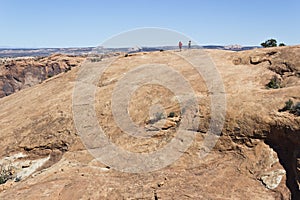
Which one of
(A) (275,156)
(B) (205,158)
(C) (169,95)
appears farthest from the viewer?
(C) (169,95)

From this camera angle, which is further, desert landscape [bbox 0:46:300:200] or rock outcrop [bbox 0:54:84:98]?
rock outcrop [bbox 0:54:84:98]

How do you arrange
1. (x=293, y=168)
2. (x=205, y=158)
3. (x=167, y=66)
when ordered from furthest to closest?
1. (x=167, y=66)
2. (x=205, y=158)
3. (x=293, y=168)

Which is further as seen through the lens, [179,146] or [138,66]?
[138,66]

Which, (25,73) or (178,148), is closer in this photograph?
(178,148)

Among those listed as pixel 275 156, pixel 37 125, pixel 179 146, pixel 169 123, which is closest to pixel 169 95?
pixel 169 123

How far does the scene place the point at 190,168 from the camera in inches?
582

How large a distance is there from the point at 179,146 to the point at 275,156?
4.58m

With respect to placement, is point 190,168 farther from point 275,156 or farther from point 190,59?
point 190,59

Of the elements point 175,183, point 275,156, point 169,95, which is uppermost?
point 169,95

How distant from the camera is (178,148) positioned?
1585 cm

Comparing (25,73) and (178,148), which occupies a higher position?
(178,148)

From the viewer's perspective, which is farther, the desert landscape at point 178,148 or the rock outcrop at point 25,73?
the rock outcrop at point 25,73

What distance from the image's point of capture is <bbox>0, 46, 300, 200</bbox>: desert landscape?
13414 mm

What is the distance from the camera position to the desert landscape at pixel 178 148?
528 inches
